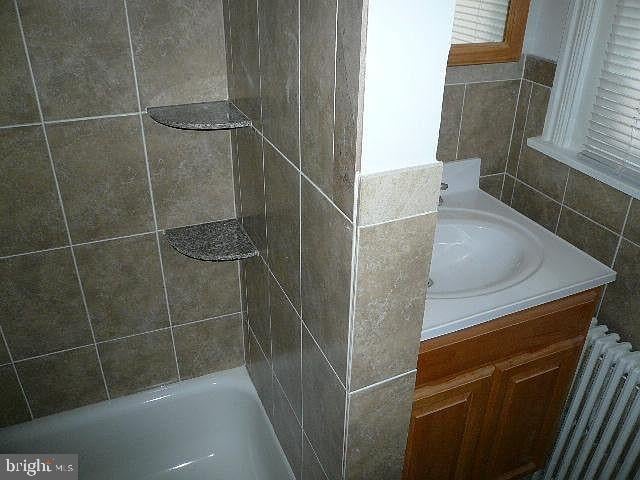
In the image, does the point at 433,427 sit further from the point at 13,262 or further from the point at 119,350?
the point at 13,262

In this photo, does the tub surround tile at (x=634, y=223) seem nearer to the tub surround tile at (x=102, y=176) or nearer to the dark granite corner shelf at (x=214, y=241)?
the dark granite corner shelf at (x=214, y=241)

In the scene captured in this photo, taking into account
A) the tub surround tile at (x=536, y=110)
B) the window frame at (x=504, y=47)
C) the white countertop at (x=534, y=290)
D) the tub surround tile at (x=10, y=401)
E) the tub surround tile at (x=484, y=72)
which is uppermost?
the window frame at (x=504, y=47)

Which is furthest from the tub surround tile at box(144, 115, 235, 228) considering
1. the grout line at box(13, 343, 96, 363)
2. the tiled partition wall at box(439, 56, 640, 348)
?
the tiled partition wall at box(439, 56, 640, 348)

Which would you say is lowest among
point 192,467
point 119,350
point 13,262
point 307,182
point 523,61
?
point 192,467

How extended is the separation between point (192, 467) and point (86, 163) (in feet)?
3.60

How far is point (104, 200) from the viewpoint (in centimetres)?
146

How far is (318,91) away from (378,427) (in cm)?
69

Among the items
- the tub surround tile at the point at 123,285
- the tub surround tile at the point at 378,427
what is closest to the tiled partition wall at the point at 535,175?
the tub surround tile at the point at 378,427

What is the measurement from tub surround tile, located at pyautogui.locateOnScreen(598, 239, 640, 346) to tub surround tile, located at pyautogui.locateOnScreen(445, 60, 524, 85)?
584 millimetres

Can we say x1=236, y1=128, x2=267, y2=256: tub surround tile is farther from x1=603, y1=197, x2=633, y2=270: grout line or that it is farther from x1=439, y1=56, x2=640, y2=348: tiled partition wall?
x1=603, y1=197, x2=633, y2=270: grout line

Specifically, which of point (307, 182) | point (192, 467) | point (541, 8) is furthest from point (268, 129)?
point (192, 467)

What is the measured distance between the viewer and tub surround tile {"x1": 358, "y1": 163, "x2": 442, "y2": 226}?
0.83 metres

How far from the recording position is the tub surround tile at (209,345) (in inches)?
69.7

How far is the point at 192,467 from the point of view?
1.86 meters
